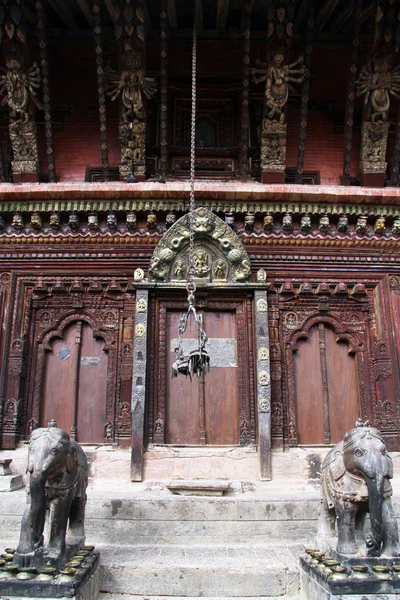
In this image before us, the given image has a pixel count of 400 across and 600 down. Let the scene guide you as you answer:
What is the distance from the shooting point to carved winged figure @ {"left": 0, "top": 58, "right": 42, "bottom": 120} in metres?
7.51

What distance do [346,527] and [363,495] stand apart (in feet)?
0.98

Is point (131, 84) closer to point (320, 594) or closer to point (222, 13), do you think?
point (222, 13)

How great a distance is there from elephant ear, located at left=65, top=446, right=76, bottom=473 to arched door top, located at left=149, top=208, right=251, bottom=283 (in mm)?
3477

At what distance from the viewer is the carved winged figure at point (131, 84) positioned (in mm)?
7500

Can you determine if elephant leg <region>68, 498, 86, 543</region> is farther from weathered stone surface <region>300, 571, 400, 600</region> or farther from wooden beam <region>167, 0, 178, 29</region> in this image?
wooden beam <region>167, 0, 178, 29</region>

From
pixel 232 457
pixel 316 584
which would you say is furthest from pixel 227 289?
pixel 316 584

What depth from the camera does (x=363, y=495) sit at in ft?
13.2

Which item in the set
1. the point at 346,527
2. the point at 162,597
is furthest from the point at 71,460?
the point at 346,527

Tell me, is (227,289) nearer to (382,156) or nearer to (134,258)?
(134,258)

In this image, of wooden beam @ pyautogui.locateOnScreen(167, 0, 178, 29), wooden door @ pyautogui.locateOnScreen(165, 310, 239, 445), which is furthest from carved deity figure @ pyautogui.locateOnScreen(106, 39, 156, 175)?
wooden door @ pyautogui.locateOnScreen(165, 310, 239, 445)

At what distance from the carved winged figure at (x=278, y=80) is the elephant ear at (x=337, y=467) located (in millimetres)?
5358

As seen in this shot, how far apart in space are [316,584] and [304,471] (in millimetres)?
2892

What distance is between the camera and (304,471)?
688 centimetres

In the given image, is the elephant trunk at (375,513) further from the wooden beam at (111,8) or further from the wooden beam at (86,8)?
the wooden beam at (86,8)
